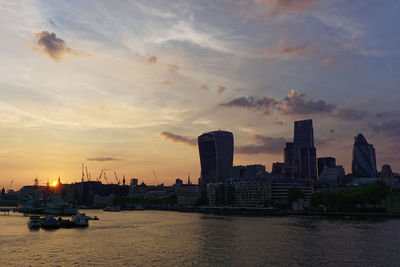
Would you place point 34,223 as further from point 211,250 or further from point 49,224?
point 211,250

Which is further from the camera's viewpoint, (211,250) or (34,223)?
(34,223)

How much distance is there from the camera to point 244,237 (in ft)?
383

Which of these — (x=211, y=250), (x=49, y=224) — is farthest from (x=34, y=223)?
(x=211, y=250)

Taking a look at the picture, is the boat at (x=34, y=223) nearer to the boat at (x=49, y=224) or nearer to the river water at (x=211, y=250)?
the boat at (x=49, y=224)

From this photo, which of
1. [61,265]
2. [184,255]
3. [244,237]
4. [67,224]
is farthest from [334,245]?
[67,224]

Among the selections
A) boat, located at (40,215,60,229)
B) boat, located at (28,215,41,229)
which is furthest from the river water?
boat, located at (28,215,41,229)

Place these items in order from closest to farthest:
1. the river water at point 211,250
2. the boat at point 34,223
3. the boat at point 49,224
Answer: the river water at point 211,250 → the boat at point 34,223 → the boat at point 49,224

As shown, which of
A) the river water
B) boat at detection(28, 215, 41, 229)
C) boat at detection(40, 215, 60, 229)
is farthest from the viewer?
boat at detection(40, 215, 60, 229)

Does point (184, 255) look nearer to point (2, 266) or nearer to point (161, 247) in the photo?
point (161, 247)

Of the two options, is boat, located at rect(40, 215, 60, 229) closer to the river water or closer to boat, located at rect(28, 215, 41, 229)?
boat, located at rect(28, 215, 41, 229)

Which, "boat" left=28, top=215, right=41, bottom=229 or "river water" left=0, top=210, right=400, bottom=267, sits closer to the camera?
"river water" left=0, top=210, right=400, bottom=267

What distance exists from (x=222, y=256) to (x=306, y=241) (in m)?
32.2

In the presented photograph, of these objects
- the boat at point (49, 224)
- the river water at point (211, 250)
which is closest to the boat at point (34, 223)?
the boat at point (49, 224)

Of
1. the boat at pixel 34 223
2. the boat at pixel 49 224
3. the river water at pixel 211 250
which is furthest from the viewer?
the boat at pixel 49 224
